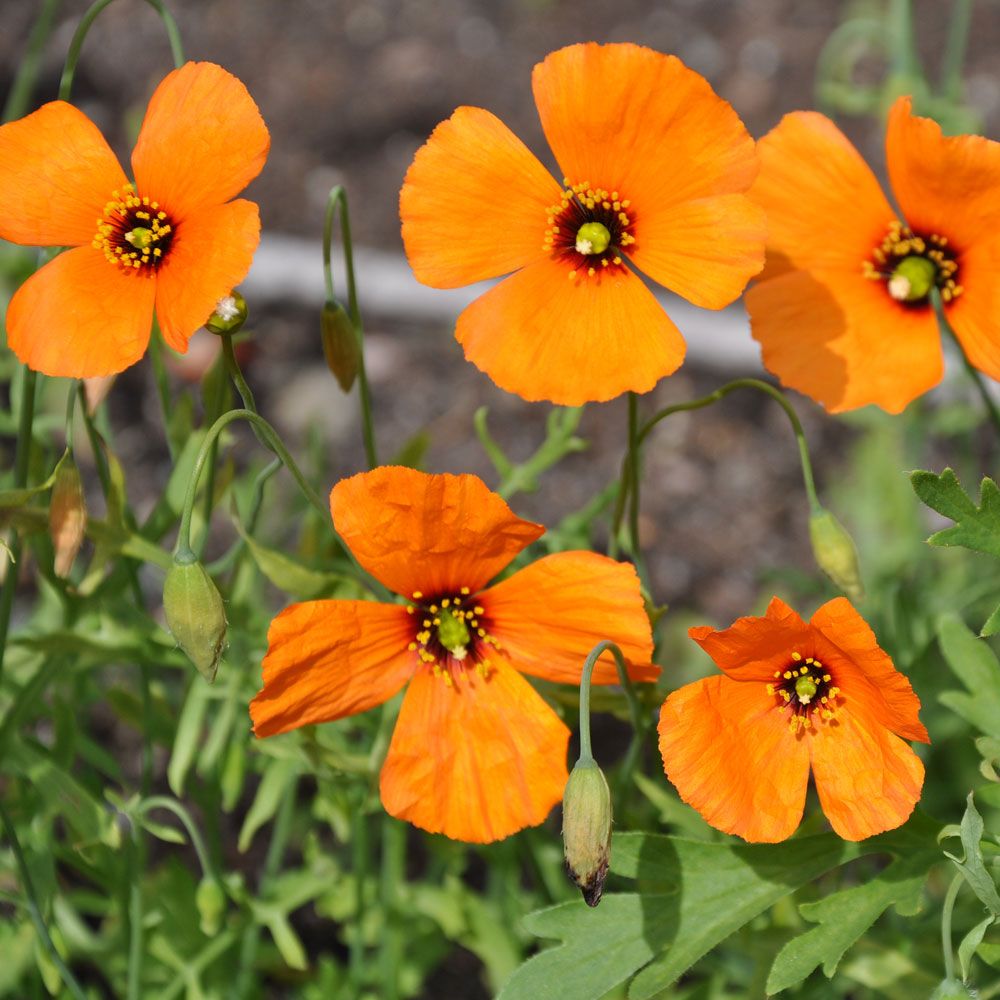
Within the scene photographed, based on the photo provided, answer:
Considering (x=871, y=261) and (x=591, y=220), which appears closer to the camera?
(x=591, y=220)

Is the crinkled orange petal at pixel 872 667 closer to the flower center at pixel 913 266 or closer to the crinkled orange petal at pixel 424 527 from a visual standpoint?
the crinkled orange petal at pixel 424 527

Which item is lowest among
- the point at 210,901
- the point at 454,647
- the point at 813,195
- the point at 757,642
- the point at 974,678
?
the point at 210,901

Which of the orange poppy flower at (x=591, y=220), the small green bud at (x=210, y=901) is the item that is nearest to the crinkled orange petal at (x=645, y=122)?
the orange poppy flower at (x=591, y=220)

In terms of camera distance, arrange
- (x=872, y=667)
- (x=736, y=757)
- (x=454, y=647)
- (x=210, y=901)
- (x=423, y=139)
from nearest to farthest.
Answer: (x=872, y=667) → (x=736, y=757) → (x=454, y=647) → (x=210, y=901) → (x=423, y=139)

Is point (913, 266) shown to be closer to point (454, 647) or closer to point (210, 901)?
point (454, 647)

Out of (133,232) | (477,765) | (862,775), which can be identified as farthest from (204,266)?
(862,775)

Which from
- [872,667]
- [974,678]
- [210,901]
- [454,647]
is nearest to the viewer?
[872,667]

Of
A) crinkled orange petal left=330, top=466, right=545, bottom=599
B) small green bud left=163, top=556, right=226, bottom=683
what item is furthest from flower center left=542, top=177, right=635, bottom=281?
small green bud left=163, top=556, right=226, bottom=683

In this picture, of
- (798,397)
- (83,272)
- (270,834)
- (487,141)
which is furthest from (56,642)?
(798,397)
